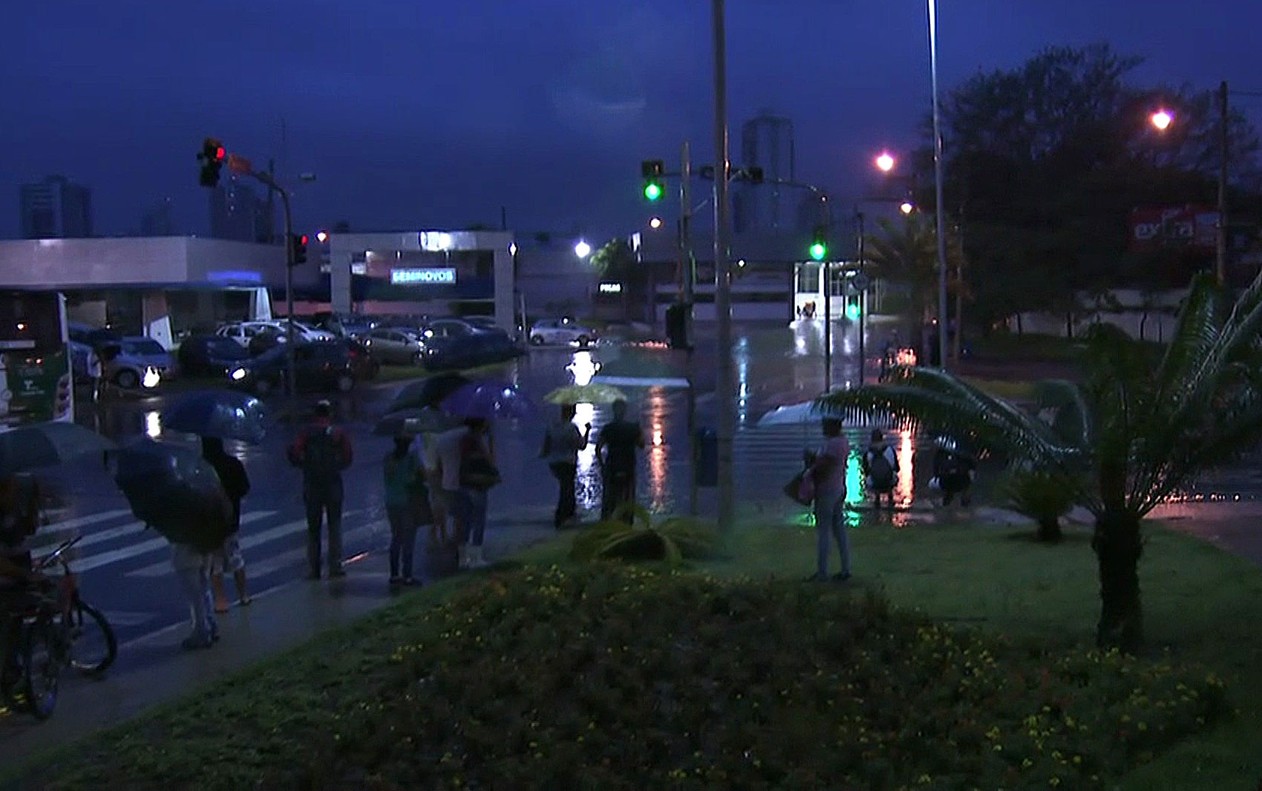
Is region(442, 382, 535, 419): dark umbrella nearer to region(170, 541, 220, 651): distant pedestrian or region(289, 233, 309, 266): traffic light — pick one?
region(170, 541, 220, 651): distant pedestrian

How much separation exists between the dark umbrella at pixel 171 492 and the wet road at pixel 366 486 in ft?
3.24

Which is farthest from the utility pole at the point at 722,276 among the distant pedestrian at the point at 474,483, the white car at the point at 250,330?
the white car at the point at 250,330

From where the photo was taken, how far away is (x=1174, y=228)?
1781 inches

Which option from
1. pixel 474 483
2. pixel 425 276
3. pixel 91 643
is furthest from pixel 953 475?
pixel 425 276

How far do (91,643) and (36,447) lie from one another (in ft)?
6.57

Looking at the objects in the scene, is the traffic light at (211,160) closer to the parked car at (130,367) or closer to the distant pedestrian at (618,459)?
the distant pedestrian at (618,459)

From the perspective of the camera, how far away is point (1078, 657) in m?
9.12

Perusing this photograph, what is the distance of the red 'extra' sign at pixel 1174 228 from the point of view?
139ft

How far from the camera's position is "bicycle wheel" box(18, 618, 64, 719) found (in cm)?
908

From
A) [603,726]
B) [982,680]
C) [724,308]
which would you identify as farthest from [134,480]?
[724,308]

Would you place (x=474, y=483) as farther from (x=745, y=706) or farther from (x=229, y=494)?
(x=745, y=706)

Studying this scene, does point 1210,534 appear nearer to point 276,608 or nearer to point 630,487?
point 630,487

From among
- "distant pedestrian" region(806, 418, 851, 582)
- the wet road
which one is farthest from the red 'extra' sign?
"distant pedestrian" region(806, 418, 851, 582)

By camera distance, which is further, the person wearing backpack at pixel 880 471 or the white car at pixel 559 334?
the white car at pixel 559 334
